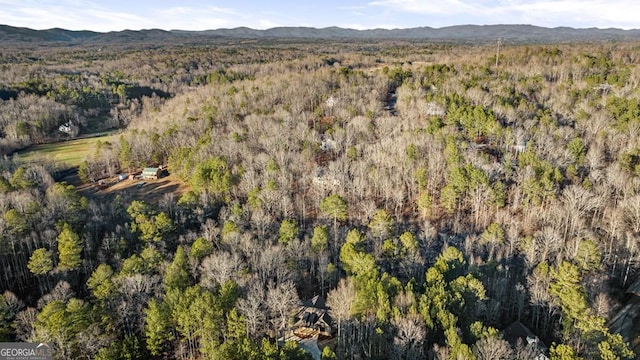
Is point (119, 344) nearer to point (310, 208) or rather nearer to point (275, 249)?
point (275, 249)

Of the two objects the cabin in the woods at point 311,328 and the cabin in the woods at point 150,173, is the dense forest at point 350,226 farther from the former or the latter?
the cabin in the woods at point 150,173

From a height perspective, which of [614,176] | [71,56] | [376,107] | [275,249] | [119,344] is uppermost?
[71,56]

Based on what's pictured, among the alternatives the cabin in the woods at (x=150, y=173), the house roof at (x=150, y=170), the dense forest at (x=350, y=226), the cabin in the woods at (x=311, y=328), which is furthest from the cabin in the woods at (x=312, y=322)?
the house roof at (x=150, y=170)

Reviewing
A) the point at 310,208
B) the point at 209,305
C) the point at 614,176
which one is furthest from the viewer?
the point at 310,208

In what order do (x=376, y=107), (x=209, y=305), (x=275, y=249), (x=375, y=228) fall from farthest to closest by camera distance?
(x=376, y=107), (x=375, y=228), (x=275, y=249), (x=209, y=305)

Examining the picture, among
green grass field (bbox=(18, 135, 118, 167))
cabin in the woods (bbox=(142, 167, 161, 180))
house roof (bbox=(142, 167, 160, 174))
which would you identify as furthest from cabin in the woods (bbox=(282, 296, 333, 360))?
green grass field (bbox=(18, 135, 118, 167))

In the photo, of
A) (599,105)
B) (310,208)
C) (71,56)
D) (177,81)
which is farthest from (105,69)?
(599,105)
